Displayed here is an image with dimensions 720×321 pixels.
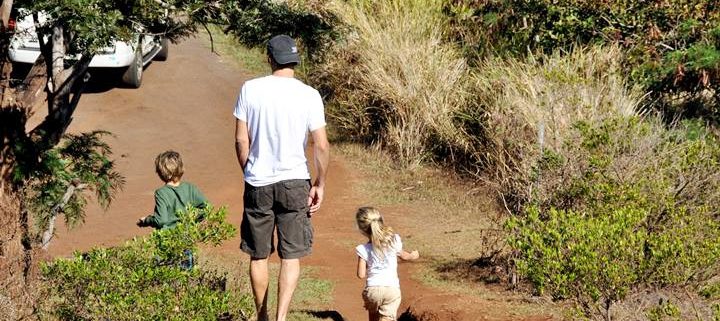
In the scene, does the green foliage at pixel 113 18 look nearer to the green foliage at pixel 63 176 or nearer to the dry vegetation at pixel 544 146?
the green foliage at pixel 63 176

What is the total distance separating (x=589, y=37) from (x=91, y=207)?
6195mm

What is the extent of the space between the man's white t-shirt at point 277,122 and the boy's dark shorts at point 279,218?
0.22ft

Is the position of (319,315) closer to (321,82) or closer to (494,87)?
(494,87)

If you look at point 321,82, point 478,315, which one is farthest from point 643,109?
point 478,315

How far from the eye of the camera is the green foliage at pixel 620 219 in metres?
6.21

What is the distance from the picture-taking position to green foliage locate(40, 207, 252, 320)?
618cm

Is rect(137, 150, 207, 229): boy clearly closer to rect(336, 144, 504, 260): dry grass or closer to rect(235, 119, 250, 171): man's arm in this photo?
rect(235, 119, 250, 171): man's arm

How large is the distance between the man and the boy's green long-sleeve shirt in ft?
3.13

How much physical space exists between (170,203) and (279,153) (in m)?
1.34

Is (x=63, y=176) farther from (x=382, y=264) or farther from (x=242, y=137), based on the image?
(x=382, y=264)

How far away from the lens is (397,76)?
13.9 metres

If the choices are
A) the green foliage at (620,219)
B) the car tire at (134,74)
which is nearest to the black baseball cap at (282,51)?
the green foliage at (620,219)

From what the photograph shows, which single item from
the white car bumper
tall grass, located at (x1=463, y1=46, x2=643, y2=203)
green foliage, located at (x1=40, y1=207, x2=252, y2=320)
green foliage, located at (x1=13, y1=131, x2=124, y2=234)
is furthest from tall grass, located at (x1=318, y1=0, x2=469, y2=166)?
green foliage, located at (x1=40, y1=207, x2=252, y2=320)

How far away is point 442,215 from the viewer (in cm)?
1205
